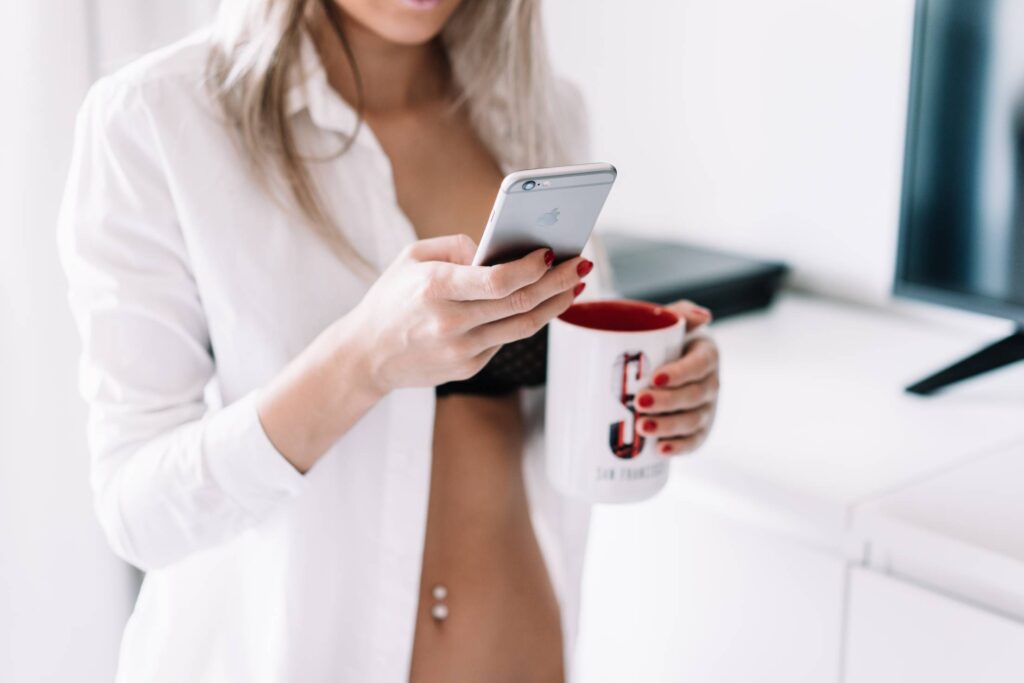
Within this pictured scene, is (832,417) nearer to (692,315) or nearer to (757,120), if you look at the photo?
(692,315)

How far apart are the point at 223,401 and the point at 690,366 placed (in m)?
0.34

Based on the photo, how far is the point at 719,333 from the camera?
129 centimetres

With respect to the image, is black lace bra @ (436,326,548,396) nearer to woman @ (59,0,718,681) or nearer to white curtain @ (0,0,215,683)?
woman @ (59,0,718,681)

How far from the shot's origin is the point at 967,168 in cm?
106

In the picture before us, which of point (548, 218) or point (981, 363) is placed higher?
point (548, 218)

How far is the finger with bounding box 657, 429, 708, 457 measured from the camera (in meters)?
0.75

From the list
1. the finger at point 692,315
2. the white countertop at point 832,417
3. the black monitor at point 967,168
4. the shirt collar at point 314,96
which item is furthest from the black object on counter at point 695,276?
the shirt collar at point 314,96

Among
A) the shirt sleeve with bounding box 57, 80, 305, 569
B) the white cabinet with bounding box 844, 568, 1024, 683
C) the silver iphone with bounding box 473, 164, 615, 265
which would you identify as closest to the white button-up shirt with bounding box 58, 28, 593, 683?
the shirt sleeve with bounding box 57, 80, 305, 569

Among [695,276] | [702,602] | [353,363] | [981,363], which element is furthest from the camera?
[695,276]

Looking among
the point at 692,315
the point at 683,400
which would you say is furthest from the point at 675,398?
the point at 692,315

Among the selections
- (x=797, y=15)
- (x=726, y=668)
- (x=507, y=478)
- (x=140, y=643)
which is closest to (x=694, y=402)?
(x=507, y=478)

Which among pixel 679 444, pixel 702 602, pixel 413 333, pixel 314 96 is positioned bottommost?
pixel 702 602

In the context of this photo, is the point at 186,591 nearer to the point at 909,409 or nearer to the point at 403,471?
the point at 403,471

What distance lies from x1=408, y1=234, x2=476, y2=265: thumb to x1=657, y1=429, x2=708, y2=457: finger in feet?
0.67
